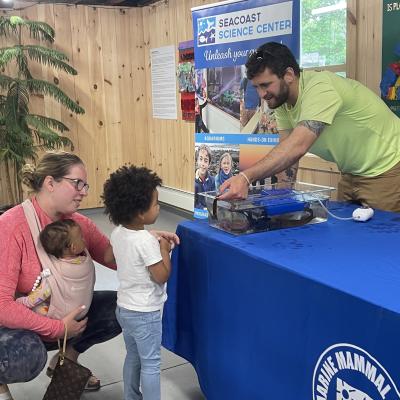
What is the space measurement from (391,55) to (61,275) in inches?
84.8

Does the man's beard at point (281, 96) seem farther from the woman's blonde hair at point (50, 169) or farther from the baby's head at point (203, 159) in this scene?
the baby's head at point (203, 159)

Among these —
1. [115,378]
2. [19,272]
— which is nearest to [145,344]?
[19,272]

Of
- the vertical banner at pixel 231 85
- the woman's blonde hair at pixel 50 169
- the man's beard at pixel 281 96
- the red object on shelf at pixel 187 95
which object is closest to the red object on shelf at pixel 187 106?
the red object on shelf at pixel 187 95

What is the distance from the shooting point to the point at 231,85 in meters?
3.58

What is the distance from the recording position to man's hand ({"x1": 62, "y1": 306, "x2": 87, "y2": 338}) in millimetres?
1862

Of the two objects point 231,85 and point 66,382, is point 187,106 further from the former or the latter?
point 66,382

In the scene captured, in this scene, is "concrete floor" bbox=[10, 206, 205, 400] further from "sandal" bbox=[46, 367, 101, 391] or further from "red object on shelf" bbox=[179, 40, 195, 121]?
"red object on shelf" bbox=[179, 40, 195, 121]

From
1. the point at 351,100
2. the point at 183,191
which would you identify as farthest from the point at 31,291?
the point at 183,191

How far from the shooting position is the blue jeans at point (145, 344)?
1773 mm

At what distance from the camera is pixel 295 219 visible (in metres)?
1.85

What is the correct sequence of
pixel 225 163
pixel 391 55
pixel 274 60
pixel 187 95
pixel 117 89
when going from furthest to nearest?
pixel 117 89
pixel 187 95
pixel 225 163
pixel 391 55
pixel 274 60

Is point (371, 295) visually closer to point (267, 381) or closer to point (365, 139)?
point (267, 381)

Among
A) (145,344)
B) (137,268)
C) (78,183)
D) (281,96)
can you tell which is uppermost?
(281,96)

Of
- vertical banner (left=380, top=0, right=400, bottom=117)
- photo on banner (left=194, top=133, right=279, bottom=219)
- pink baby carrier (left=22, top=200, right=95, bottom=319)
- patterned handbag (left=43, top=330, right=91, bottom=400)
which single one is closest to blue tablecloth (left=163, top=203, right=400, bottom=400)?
pink baby carrier (left=22, top=200, right=95, bottom=319)
